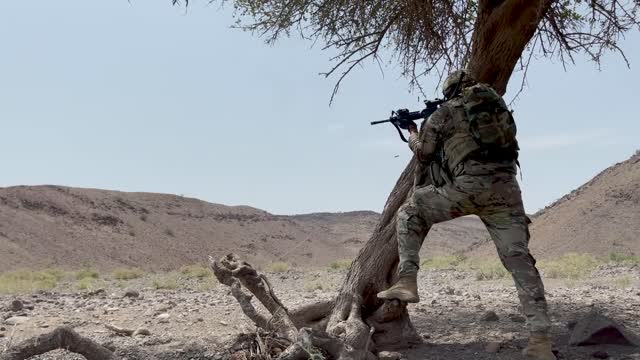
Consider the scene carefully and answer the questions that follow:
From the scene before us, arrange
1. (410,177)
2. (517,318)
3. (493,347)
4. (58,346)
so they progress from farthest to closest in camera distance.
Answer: (517,318) < (410,177) < (493,347) < (58,346)

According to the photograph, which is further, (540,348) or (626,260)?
(626,260)

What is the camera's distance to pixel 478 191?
4.98 m

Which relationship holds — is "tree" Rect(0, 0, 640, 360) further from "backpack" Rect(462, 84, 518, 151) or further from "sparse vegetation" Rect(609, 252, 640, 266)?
"sparse vegetation" Rect(609, 252, 640, 266)

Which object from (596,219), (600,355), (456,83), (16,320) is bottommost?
(600,355)

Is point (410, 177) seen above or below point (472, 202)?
above

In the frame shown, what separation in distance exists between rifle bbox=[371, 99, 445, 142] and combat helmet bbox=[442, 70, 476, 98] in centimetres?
13

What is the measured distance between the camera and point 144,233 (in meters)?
45.4

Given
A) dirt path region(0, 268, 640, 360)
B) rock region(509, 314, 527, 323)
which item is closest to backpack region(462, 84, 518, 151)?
dirt path region(0, 268, 640, 360)

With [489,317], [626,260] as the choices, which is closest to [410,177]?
[489,317]

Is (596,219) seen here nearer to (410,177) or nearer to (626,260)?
(626,260)

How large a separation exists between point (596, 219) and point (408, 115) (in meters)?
31.3

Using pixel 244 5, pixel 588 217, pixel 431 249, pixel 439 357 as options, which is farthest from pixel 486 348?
pixel 431 249

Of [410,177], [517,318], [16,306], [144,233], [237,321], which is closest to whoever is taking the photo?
[410,177]

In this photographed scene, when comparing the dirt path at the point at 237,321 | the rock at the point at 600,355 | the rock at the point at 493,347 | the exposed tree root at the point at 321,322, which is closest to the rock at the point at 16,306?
the dirt path at the point at 237,321
